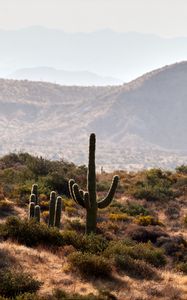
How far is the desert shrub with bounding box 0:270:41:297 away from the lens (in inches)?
374

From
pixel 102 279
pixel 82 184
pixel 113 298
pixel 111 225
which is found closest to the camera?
pixel 113 298

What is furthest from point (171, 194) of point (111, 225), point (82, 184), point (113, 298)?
point (113, 298)

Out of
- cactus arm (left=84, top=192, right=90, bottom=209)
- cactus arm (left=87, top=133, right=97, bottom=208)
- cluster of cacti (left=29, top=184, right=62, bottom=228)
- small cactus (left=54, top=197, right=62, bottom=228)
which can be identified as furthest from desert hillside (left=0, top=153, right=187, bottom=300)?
cactus arm (left=87, top=133, right=97, bottom=208)

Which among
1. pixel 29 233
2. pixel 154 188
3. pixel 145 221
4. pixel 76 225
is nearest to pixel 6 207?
pixel 76 225

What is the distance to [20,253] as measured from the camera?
11.8 metres

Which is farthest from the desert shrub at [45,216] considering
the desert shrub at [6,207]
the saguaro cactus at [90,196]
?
the saguaro cactus at [90,196]

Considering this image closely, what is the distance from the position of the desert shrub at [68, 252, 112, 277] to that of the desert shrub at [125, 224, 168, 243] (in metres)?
6.65

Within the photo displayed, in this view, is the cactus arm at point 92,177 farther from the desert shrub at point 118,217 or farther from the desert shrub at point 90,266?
the desert shrub at point 118,217

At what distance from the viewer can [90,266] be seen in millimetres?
11336

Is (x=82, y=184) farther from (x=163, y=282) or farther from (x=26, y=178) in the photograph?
(x=163, y=282)

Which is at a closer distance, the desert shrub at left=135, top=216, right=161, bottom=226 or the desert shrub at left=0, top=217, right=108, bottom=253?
the desert shrub at left=0, top=217, right=108, bottom=253

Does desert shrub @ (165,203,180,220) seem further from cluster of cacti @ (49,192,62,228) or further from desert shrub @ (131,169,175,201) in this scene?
cluster of cacti @ (49,192,62,228)

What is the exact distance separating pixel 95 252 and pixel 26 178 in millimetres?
15398

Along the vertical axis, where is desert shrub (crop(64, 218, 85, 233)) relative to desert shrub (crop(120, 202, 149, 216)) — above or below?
below
